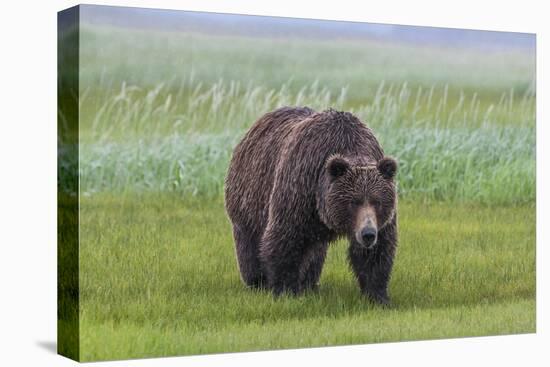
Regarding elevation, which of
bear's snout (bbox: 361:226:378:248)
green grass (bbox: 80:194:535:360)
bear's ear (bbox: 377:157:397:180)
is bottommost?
green grass (bbox: 80:194:535:360)

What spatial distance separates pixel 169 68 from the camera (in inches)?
437

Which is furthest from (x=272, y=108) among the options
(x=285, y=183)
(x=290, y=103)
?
(x=285, y=183)

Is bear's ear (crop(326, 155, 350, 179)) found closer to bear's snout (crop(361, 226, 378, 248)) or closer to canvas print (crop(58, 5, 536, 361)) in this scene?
Answer: canvas print (crop(58, 5, 536, 361))

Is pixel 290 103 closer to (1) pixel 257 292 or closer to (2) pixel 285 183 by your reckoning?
(2) pixel 285 183

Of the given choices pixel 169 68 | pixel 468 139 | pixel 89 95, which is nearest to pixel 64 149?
pixel 89 95

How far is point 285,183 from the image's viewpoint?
35.7 feet

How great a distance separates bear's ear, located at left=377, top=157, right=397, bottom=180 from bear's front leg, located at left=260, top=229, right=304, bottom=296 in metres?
1.09

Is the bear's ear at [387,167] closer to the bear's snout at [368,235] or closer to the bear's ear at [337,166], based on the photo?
the bear's ear at [337,166]

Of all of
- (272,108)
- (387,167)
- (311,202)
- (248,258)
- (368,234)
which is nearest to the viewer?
(368,234)

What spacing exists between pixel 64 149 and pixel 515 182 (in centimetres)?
537

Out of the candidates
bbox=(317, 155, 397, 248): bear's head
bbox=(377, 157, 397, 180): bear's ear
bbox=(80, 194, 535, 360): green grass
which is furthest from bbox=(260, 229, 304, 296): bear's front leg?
bbox=(377, 157, 397, 180): bear's ear

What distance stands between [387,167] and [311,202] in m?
0.84

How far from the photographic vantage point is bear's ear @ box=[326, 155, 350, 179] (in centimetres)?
1043

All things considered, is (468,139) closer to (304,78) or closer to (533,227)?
(533,227)
